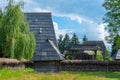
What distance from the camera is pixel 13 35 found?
38.6m

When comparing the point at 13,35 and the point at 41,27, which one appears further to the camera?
the point at 41,27

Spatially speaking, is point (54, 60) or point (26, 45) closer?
point (54, 60)

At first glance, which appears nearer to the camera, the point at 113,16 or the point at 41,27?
the point at 113,16

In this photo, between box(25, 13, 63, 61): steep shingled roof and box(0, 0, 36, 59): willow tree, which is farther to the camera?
box(25, 13, 63, 61): steep shingled roof

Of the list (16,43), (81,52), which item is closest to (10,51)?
(16,43)

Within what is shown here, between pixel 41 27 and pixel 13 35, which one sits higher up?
pixel 41 27

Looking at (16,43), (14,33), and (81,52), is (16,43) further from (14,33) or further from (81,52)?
(81,52)

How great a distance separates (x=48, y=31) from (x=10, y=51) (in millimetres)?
19613

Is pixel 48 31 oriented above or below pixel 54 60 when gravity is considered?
above

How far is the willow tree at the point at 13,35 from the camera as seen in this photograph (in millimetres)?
38031

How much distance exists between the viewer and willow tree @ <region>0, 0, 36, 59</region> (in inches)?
1497

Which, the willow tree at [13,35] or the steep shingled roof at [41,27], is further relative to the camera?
the steep shingled roof at [41,27]

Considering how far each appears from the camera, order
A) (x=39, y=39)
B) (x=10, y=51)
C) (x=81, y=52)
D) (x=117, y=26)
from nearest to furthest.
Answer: (x=10, y=51) < (x=117, y=26) < (x=39, y=39) < (x=81, y=52)

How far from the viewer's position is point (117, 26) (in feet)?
145
